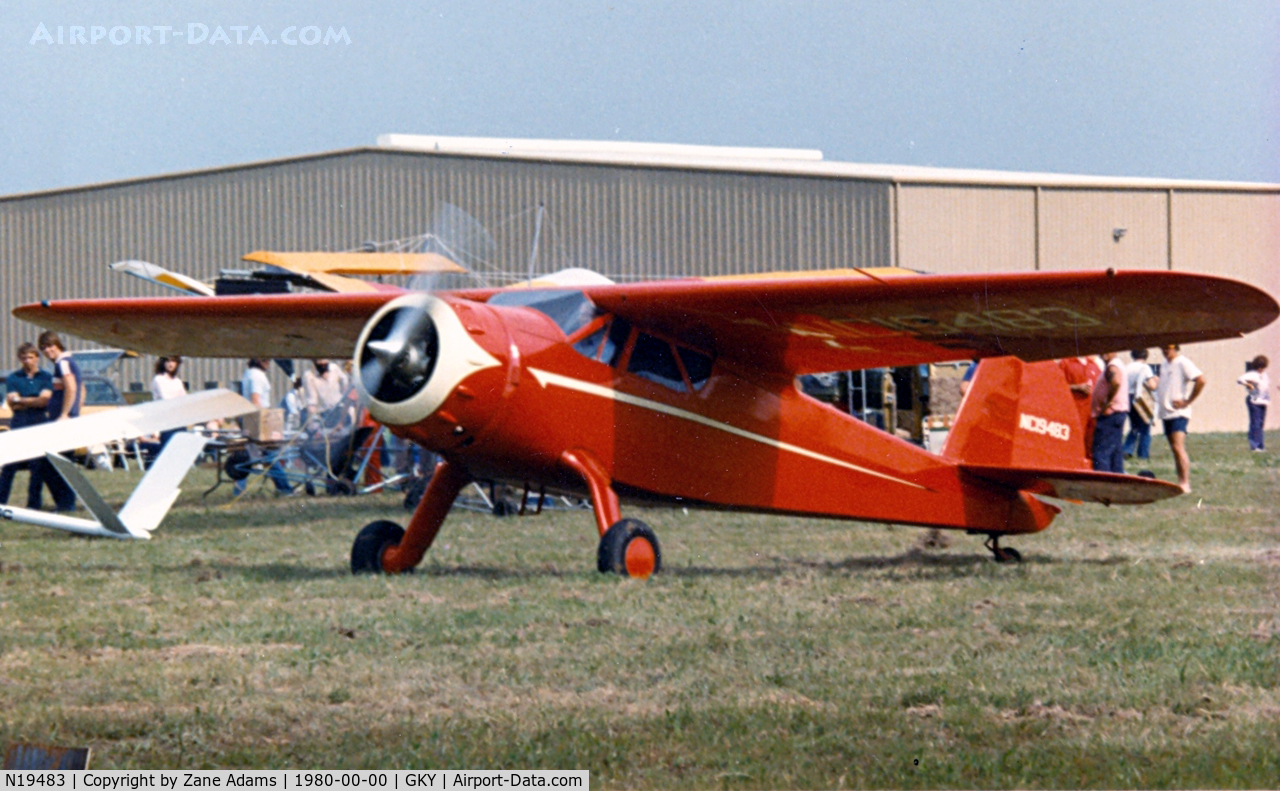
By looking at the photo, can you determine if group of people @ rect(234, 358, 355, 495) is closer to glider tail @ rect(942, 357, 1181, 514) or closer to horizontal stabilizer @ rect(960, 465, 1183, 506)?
glider tail @ rect(942, 357, 1181, 514)

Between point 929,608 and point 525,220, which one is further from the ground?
point 525,220

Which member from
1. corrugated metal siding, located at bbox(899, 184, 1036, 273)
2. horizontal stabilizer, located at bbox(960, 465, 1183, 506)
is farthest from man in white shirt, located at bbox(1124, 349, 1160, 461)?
horizontal stabilizer, located at bbox(960, 465, 1183, 506)

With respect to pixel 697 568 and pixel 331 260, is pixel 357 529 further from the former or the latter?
pixel 331 260

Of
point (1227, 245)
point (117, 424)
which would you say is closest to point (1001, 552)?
point (117, 424)

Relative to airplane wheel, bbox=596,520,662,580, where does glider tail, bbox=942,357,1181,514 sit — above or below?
above

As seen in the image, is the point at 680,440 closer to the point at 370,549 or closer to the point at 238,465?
the point at 370,549

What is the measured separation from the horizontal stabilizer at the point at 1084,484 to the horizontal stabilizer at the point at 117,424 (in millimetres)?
5687

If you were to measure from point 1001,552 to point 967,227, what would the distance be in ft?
68.2

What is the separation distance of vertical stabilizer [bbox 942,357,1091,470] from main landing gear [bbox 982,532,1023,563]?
52 centimetres

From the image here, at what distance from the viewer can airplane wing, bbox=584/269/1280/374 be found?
721 centimetres

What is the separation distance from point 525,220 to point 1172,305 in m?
16.1

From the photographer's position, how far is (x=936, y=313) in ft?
26.6

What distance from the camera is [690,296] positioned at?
27.3 feet

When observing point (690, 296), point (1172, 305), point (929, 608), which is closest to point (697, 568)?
point (690, 296)
